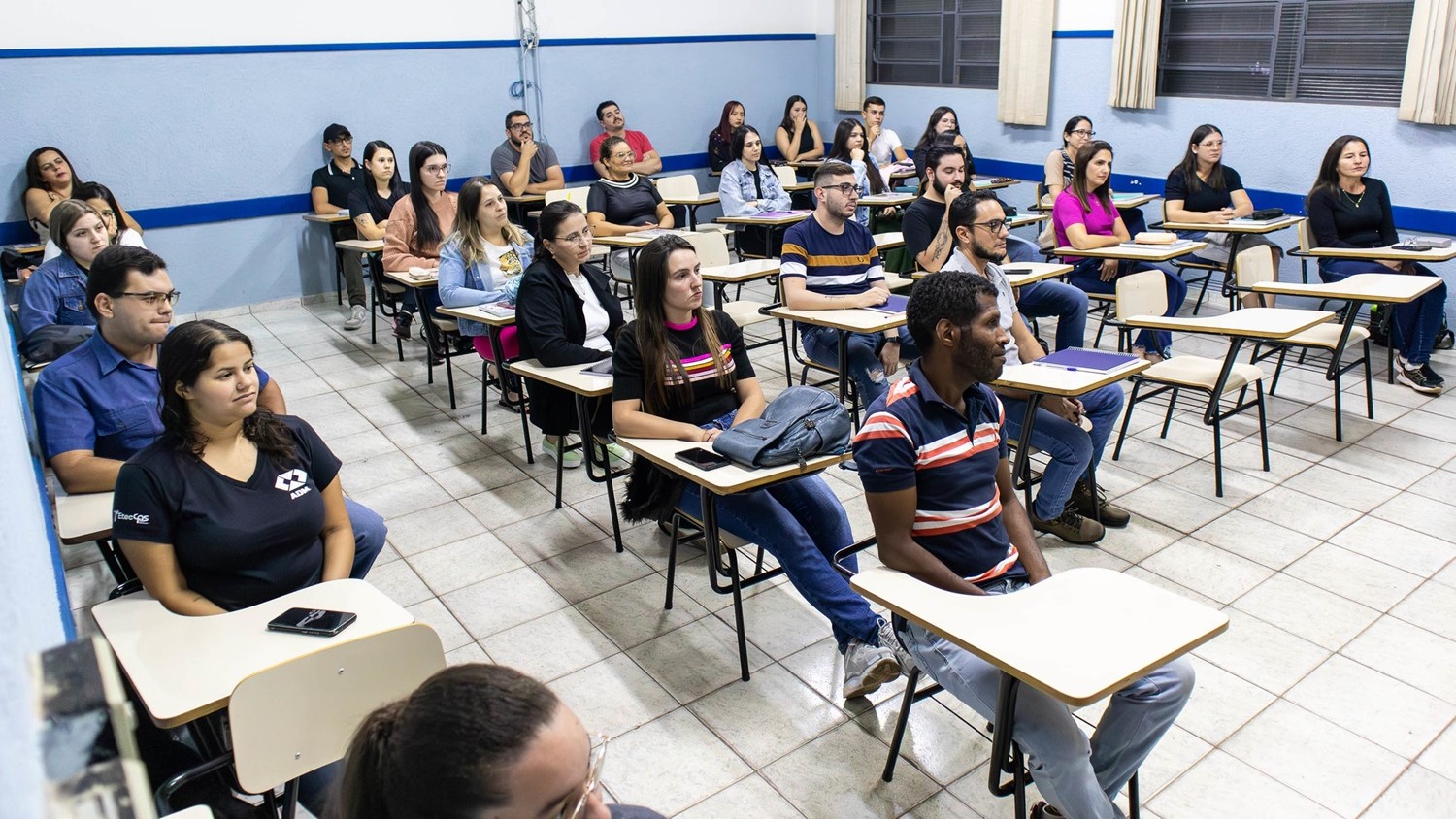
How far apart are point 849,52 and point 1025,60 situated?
197 cm

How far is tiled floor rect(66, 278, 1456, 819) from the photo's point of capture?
242 centimetres

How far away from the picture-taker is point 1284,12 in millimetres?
6254

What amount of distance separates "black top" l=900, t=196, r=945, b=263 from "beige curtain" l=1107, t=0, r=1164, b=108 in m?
3.04

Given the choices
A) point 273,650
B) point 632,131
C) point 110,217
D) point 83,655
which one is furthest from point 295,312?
point 83,655

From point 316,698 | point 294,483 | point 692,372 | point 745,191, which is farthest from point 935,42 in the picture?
point 316,698

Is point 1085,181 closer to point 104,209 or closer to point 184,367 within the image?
point 184,367

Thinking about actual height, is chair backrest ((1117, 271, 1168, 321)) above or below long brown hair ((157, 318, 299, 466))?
below

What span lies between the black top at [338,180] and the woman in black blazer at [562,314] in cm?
368

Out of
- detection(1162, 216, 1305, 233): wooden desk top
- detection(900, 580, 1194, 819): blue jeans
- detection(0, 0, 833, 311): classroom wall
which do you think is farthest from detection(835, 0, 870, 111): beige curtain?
detection(900, 580, 1194, 819): blue jeans

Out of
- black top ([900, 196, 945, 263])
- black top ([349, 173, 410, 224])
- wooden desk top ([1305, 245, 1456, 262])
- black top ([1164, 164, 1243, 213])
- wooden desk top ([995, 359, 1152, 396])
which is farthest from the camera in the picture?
black top ([349, 173, 410, 224])

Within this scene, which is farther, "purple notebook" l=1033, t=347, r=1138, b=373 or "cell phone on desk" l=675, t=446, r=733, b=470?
"purple notebook" l=1033, t=347, r=1138, b=373

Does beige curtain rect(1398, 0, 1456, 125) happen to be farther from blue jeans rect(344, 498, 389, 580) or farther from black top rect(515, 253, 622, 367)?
blue jeans rect(344, 498, 389, 580)

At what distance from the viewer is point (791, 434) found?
104 inches

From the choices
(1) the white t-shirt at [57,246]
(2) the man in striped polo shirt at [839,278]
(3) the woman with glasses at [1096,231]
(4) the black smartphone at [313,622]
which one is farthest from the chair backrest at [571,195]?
(4) the black smartphone at [313,622]
